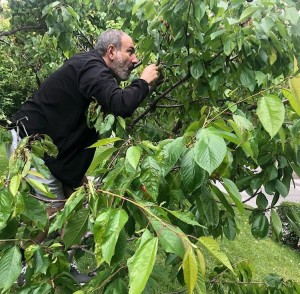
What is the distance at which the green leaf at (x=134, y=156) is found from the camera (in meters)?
1.14

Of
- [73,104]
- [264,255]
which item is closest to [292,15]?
[73,104]

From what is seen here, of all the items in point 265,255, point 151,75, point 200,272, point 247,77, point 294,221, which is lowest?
point 265,255

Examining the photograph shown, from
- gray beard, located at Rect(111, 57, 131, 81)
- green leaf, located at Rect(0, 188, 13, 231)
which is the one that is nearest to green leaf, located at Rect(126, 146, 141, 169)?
green leaf, located at Rect(0, 188, 13, 231)

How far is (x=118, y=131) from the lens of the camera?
6.88 ft

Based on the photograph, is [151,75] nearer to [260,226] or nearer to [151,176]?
[260,226]

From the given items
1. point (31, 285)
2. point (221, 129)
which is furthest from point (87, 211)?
point (221, 129)

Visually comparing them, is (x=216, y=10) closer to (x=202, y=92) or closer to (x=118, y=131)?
(x=202, y=92)

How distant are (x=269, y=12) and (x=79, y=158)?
1.48m

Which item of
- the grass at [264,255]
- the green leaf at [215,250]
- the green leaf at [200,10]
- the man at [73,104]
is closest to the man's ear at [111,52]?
the man at [73,104]

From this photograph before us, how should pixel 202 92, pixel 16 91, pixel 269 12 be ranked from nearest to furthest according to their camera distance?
pixel 269 12 < pixel 202 92 < pixel 16 91

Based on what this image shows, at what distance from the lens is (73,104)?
7.99ft

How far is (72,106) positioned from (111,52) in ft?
1.43

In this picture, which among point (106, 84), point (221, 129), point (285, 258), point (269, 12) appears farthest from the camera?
point (285, 258)

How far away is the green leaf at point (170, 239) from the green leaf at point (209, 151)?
202 mm
